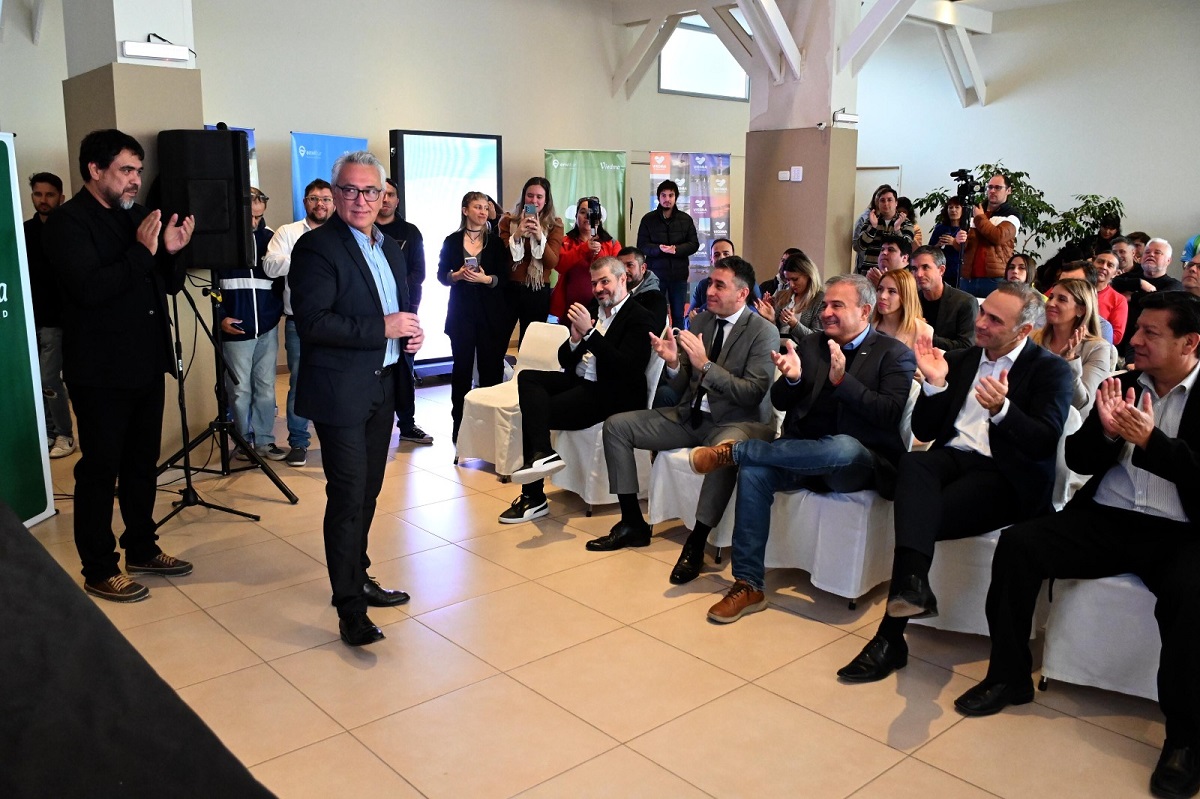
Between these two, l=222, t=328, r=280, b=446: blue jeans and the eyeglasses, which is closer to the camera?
the eyeglasses

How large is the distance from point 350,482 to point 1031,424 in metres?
2.21

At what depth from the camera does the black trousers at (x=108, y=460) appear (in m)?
3.45

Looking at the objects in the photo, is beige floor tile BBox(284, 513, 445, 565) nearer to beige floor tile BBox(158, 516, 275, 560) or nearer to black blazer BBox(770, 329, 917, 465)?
beige floor tile BBox(158, 516, 275, 560)

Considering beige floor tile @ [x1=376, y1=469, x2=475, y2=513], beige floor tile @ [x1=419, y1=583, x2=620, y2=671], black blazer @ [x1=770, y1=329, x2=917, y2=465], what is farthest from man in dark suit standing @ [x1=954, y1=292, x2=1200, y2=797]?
beige floor tile @ [x1=376, y1=469, x2=475, y2=513]

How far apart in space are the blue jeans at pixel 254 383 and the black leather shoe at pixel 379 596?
2.25m

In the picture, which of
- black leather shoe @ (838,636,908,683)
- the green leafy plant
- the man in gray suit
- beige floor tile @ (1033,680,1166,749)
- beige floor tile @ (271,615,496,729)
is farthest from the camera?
the green leafy plant

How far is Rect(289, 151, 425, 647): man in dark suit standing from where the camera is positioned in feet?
9.87

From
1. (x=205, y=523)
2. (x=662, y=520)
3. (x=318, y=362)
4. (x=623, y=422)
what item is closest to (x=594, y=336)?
(x=623, y=422)

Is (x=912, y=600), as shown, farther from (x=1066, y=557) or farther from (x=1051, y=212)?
(x=1051, y=212)

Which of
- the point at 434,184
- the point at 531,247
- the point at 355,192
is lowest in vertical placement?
the point at 531,247

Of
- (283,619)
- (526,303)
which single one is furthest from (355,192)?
(526,303)

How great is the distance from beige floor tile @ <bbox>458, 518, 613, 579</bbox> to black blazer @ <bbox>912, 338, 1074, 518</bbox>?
1.72 metres

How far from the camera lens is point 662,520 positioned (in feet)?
13.6

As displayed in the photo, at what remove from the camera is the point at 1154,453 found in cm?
262
